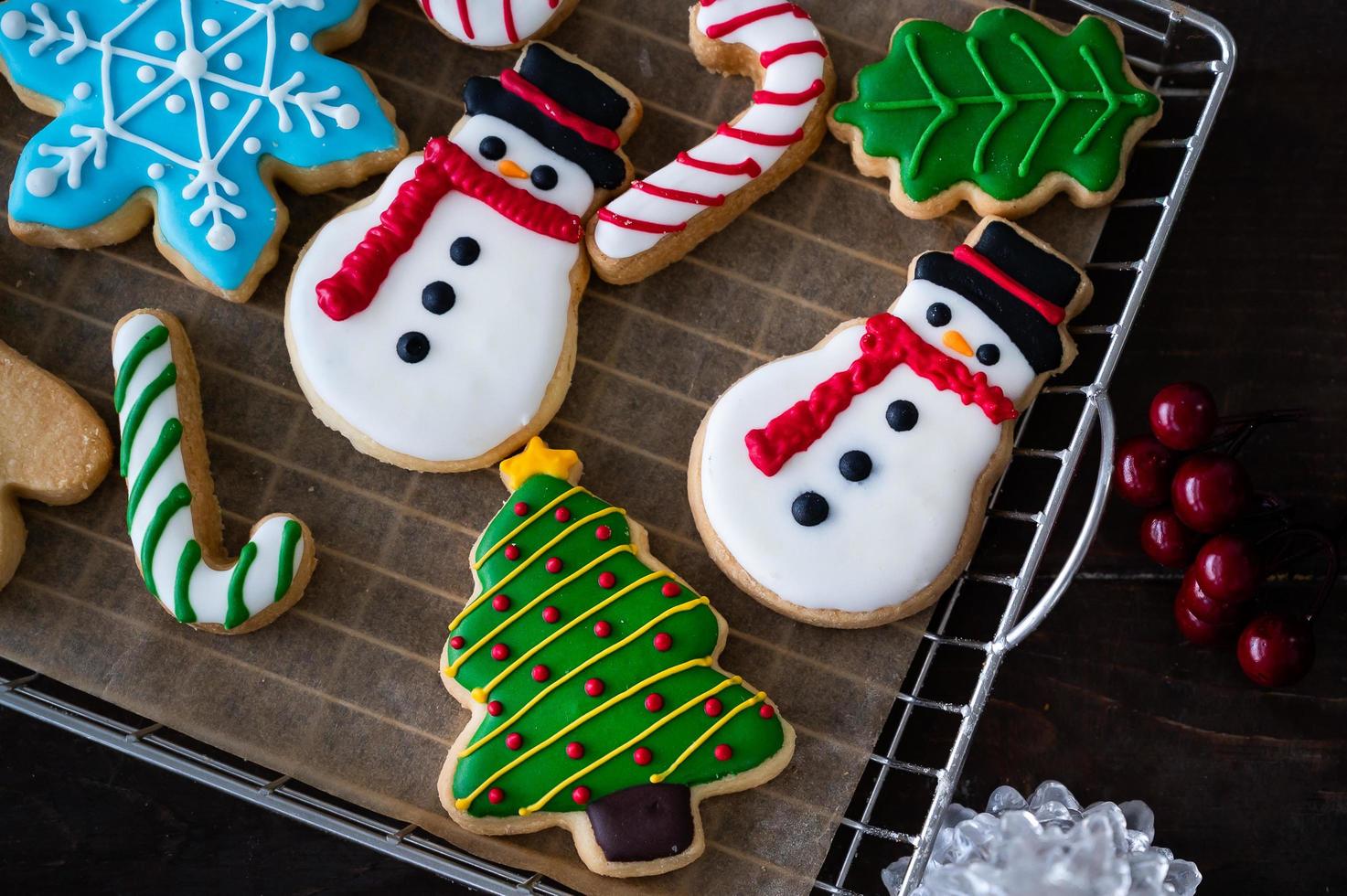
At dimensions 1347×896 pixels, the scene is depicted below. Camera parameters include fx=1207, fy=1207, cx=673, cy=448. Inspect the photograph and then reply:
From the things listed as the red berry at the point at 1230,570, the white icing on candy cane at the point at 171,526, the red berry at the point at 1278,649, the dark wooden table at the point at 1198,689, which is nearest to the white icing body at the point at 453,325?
the white icing on candy cane at the point at 171,526

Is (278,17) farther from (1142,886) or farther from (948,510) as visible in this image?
(1142,886)

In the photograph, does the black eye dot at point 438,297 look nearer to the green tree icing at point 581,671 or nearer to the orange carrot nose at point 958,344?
the green tree icing at point 581,671

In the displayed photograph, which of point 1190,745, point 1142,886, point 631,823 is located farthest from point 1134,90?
point 631,823

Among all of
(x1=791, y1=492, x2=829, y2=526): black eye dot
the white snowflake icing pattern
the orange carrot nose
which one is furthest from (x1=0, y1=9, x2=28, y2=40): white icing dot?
the orange carrot nose

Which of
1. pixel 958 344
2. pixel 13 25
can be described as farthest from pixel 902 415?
pixel 13 25

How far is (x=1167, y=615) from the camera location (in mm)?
2160

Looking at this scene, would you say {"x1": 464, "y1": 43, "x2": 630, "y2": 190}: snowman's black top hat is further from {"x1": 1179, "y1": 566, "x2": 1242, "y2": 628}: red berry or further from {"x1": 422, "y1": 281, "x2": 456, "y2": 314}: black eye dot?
{"x1": 1179, "y1": 566, "x2": 1242, "y2": 628}: red berry

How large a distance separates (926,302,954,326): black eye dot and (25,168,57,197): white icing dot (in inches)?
55.3

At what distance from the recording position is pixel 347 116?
6.40 ft

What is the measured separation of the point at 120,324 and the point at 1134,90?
1.71 m

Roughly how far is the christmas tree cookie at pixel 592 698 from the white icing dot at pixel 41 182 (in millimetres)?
876

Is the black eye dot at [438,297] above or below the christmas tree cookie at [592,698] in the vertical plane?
above

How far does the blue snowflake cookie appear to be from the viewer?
192cm

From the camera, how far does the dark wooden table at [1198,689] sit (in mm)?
2109
